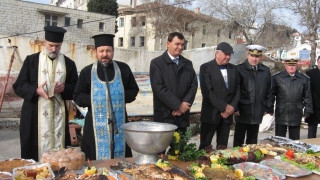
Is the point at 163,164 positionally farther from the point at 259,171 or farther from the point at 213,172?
the point at 259,171

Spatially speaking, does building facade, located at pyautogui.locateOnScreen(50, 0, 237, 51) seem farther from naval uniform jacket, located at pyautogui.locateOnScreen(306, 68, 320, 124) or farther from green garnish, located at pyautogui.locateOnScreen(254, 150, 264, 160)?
green garnish, located at pyautogui.locateOnScreen(254, 150, 264, 160)

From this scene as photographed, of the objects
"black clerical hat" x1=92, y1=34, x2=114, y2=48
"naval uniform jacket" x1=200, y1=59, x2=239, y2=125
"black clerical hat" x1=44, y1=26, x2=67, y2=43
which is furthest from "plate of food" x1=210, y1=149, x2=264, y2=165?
"black clerical hat" x1=44, y1=26, x2=67, y2=43

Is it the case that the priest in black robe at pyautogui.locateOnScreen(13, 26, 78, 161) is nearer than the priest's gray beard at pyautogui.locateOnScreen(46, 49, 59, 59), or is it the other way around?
the priest in black robe at pyautogui.locateOnScreen(13, 26, 78, 161)

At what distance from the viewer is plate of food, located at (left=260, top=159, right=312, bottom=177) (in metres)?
2.80

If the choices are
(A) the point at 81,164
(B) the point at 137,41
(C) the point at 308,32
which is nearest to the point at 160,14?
(B) the point at 137,41

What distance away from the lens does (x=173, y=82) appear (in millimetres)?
4078

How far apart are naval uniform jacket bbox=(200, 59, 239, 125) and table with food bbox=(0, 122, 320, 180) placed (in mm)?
1232

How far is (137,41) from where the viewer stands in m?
39.6

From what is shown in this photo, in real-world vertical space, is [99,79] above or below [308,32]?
below

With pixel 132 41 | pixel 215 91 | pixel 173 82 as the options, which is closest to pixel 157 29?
pixel 132 41

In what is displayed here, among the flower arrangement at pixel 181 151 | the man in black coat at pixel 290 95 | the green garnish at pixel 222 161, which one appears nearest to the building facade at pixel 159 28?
the man in black coat at pixel 290 95

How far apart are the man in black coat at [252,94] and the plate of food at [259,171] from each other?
1.88m

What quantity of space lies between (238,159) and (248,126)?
2066 mm

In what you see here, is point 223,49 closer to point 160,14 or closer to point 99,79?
point 99,79
